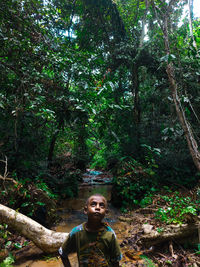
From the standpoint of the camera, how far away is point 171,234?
3330 mm

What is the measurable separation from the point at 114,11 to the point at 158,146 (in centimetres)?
617

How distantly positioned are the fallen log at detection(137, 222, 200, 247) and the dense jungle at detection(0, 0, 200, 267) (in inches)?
0.7

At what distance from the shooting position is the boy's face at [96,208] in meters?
1.61

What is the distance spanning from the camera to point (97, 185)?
9.72 meters

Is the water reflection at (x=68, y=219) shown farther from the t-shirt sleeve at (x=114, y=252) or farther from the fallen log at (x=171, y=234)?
the t-shirt sleeve at (x=114, y=252)

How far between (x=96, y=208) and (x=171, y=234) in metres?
2.49

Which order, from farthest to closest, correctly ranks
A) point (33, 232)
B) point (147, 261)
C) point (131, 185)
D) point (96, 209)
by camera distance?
1. point (131, 185)
2. point (33, 232)
3. point (147, 261)
4. point (96, 209)

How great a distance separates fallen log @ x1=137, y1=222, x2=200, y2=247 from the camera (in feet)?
10.8

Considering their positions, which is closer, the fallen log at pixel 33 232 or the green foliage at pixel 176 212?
the fallen log at pixel 33 232

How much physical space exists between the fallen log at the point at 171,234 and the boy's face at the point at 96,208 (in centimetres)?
221

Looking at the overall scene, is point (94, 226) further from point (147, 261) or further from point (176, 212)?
point (176, 212)

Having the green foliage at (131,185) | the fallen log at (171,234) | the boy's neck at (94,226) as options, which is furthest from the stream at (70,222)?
the boy's neck at (94,226)

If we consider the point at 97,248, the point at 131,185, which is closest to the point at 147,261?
the point at 97,248

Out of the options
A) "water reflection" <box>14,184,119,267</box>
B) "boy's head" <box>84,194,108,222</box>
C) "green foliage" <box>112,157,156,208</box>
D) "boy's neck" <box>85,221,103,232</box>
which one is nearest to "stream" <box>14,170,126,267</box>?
"water reflection" <box>14,184,119,267</box>
